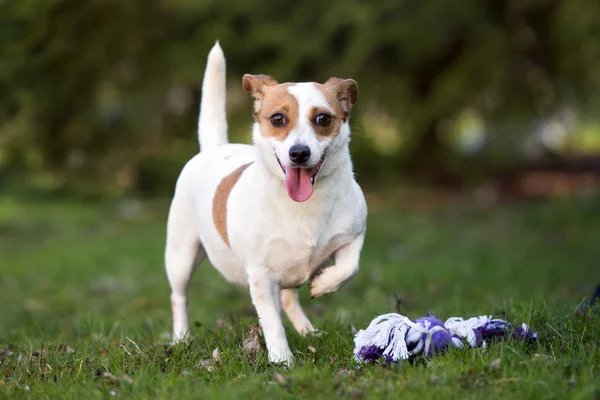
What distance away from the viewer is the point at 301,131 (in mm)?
3986

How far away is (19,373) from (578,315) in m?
2.82

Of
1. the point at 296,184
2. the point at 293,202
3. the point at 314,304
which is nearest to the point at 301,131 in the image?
the point at 296,184

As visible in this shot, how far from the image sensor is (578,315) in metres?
4.55

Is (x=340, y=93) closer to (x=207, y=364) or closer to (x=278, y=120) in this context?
(x=278, y=120)

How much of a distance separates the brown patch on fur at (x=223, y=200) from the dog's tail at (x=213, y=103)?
0.71m

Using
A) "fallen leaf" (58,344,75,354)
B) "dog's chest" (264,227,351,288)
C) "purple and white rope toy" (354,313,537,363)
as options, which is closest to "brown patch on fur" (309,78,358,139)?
"dog's chest" (264,227,351,288)

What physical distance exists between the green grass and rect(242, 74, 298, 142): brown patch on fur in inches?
42.3

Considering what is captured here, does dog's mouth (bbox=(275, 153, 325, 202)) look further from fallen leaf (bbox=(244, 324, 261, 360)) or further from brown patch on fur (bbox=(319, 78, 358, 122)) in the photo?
fallen leaf (bbox=(244, 324, 261, 360))

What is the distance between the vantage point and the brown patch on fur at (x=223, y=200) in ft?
14.8

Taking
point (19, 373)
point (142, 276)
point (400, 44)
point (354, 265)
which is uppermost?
point (400, 44)

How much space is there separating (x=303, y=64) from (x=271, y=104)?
8897mm

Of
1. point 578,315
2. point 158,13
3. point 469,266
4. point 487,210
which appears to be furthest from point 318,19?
point 578,315

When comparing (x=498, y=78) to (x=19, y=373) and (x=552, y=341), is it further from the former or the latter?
(x=19, y=373)

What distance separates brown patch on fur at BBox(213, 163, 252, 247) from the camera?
450 centimetres
